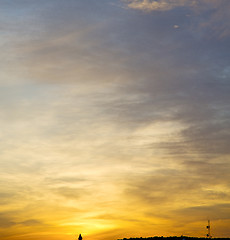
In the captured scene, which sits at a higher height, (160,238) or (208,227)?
(208,227)

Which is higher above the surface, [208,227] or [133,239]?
[208,227]

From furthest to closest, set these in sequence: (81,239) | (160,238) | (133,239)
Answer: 1. (133,239)
2. (160,238)
3. (81,239)

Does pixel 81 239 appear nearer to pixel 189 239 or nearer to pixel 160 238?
pixel 160 238

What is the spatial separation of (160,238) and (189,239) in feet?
28.1

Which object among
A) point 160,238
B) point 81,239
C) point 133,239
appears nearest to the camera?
point 81,239

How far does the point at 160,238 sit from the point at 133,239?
9867mm

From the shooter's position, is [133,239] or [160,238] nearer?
[160,238]

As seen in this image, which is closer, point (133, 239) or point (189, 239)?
point (189, 239)

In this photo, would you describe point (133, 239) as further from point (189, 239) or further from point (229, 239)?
point (229, 239)

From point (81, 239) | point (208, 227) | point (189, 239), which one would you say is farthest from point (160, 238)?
point (81, 239)

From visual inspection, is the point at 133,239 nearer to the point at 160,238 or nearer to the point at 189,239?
the point at 160,238

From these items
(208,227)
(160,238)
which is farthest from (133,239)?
(208,227)

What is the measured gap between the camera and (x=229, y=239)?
164ft

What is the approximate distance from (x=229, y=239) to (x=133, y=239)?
2937 centimetres
